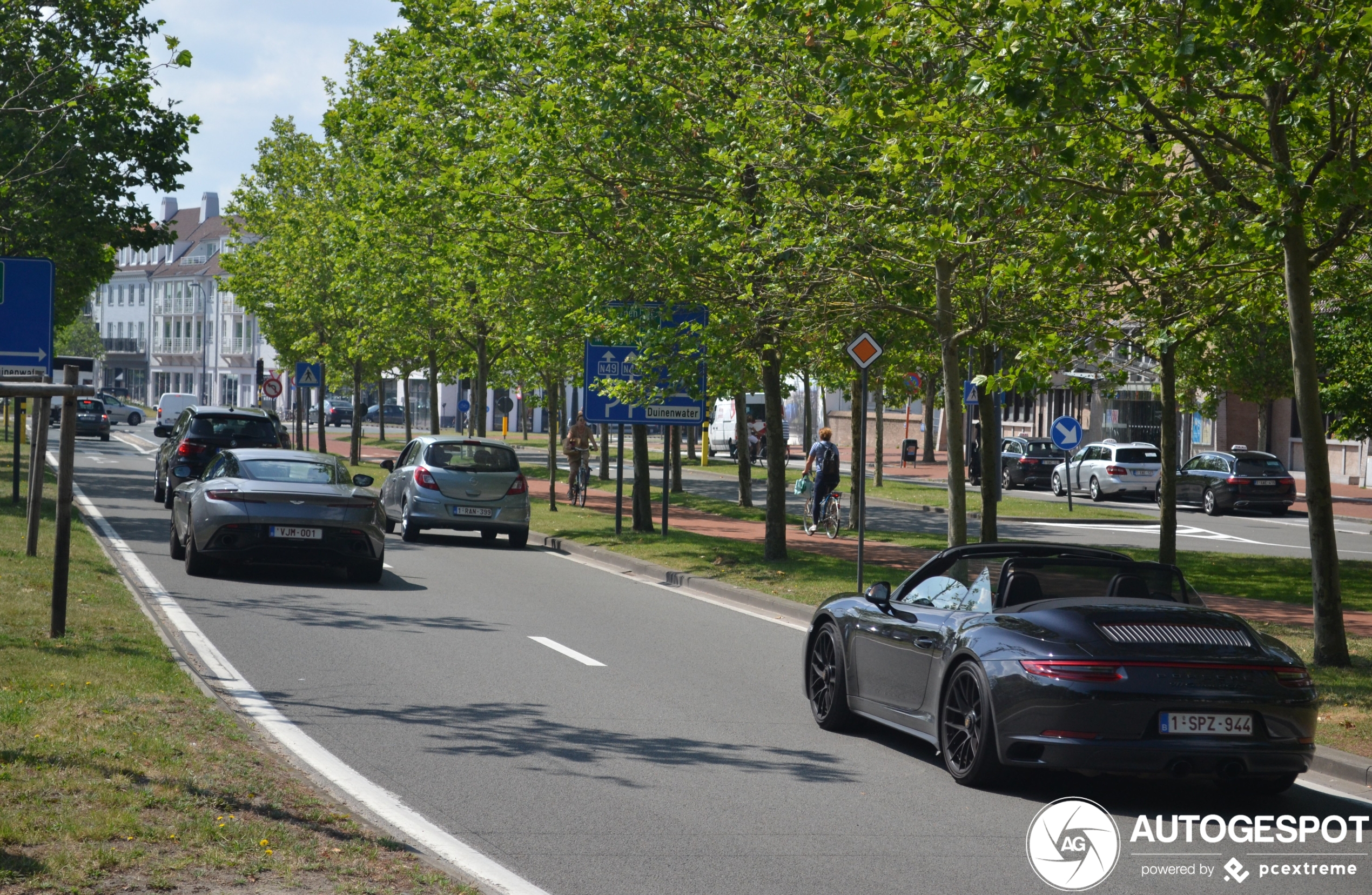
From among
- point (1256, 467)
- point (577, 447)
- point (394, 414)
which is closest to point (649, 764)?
point (577, 447)

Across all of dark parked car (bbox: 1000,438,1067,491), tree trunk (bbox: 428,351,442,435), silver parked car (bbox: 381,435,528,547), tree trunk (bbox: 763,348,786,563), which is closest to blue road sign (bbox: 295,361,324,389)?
tree trunk (bbox: 428,351,442,435)

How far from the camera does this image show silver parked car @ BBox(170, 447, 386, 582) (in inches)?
636

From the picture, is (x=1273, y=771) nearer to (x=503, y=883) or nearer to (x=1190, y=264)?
(x=503, y=883)

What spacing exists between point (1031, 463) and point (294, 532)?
108 feet

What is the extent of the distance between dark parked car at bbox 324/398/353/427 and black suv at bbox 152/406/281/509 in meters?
67.7

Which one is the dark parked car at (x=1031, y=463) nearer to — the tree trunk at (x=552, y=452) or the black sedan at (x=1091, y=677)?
the tree trunk at (x=552, y=452)

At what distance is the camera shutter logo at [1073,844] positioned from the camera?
6.08 m

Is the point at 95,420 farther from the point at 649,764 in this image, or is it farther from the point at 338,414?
the point at 649,764

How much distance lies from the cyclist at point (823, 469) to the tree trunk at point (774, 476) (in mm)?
5456

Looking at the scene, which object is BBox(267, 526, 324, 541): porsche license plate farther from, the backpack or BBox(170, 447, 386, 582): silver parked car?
the backpack

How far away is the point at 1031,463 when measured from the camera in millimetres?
45875

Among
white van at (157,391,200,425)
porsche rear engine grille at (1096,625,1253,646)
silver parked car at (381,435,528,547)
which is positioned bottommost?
porsche rear engine grille at (1096,625,1253,646)

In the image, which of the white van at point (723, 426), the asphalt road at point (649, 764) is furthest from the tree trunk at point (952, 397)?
the white van at point (723, 426)

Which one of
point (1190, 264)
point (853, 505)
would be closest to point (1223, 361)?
point (853, 505)
